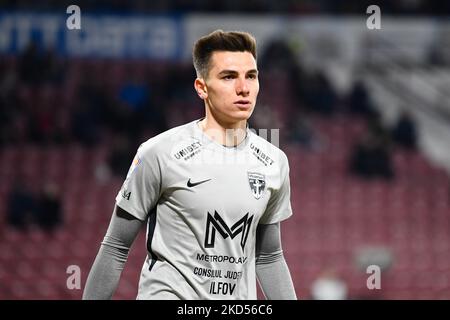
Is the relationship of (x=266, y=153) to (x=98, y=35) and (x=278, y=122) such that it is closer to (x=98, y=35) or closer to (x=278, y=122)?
(x=278, y=122)

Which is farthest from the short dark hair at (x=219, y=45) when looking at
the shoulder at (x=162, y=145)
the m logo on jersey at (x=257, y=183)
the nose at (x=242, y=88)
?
the m logo on jersey at (x=257, y=183)

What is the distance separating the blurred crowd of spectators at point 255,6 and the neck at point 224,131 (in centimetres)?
1327

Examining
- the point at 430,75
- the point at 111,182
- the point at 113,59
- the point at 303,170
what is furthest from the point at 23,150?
the point at 430,75

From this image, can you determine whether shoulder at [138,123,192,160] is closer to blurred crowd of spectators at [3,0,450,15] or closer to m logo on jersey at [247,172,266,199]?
m logo on jersey at [247,172,266,199]

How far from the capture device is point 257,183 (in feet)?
11.1

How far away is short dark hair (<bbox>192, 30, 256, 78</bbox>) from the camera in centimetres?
336

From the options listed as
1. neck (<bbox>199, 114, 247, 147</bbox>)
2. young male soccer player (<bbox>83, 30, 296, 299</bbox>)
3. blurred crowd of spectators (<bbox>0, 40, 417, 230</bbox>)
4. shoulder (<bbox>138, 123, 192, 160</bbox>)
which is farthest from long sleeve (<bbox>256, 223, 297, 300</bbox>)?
blurred crowd of spectators (<bbox>0, 40, 417, 230</bbox>)

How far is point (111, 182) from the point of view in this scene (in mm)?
13836

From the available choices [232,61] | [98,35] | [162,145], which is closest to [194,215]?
[162,145]

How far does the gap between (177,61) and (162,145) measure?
44.7 ft

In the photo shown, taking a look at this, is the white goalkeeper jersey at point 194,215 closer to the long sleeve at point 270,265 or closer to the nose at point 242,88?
the long sleeve at point 270,265

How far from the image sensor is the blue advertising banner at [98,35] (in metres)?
15.9

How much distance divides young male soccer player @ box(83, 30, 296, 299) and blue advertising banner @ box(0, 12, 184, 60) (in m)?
12.8
